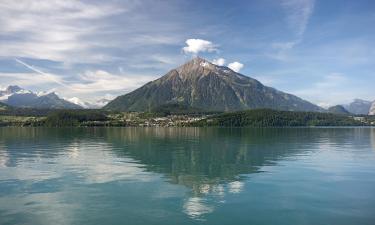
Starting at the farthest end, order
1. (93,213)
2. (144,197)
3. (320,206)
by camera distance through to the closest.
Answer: (144,197) < (320,206) < (93,213)

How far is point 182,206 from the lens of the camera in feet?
127

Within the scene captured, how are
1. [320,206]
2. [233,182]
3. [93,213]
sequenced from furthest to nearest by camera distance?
[233,182]
[320,206]
[93,213]

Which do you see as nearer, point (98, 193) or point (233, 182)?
point (98, 193)

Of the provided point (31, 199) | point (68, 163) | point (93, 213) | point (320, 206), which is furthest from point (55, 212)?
point (68, 163)

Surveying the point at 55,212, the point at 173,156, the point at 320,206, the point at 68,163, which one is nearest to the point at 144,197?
the point at 55,212

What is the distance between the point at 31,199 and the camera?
4175 centimetres

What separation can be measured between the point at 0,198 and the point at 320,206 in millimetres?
34005

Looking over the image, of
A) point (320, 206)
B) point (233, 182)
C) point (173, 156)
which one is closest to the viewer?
point (320, 206)

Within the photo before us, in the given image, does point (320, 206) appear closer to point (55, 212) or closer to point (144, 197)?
point (144, 197)

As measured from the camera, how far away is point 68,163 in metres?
72.2

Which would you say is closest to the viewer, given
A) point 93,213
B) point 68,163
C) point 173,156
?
point 93,213

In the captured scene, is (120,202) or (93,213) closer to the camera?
(93,213)

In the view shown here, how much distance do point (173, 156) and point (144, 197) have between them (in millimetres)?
41225

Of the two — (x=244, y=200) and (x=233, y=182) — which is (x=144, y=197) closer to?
(x=244, y=200)
